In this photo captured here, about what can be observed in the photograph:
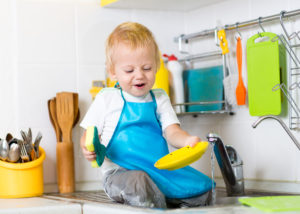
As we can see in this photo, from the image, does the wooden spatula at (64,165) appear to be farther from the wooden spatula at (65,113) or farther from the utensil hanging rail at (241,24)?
the utensil hanging rail at (241,24)

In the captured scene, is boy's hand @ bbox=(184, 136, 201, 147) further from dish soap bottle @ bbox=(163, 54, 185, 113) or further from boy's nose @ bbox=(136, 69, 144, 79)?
dish soap bottle @ bbox=(163, 54, 185, 113)

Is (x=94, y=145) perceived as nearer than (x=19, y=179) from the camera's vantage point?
Yes

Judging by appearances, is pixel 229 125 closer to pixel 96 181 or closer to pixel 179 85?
pixel 179 85

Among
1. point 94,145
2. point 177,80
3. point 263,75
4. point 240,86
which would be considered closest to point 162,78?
point 177,80

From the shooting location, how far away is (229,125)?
1.74 meters

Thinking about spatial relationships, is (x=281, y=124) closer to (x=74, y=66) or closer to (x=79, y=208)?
(x=79, y=208)

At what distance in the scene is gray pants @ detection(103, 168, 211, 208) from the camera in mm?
1261

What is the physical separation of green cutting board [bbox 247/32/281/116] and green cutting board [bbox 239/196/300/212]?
340mm

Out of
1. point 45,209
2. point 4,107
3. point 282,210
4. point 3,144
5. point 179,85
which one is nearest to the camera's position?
point 282,210

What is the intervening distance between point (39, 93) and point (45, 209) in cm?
54

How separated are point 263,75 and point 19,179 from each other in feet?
2.69

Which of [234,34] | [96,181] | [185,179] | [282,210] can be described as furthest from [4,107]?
[282,210]

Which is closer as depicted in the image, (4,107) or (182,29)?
(4,107)

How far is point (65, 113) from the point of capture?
5.58 ft
